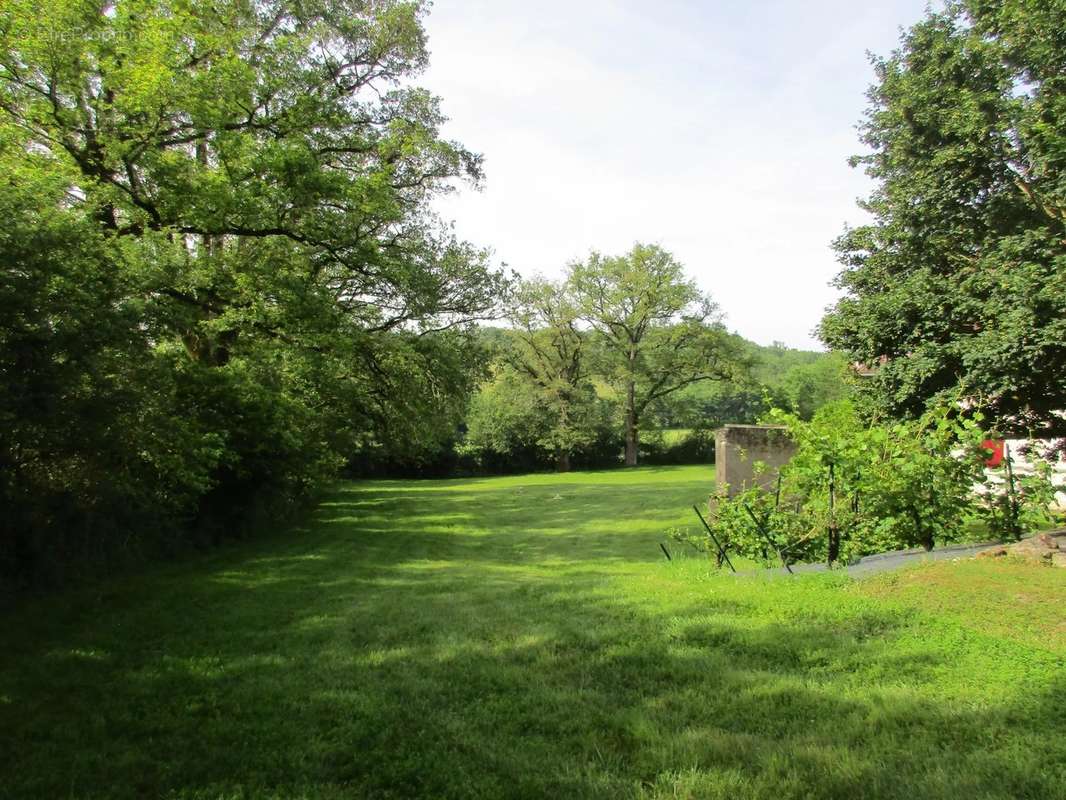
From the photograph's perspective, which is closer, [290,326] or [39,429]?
[39,429]

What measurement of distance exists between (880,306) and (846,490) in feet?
20.0

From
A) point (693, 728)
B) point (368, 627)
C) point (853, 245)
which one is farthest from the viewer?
point (853, 245)

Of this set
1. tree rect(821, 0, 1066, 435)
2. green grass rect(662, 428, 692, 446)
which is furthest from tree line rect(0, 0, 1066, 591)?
green grass rect(662, 428, 692, 446)

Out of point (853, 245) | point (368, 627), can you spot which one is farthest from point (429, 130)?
point (368, 627)

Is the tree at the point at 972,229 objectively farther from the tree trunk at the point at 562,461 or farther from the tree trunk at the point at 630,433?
the tree trunk at the point at 630,433

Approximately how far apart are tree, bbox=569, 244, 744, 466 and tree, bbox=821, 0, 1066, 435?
34.0 meters

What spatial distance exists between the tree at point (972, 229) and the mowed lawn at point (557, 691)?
5.95 m

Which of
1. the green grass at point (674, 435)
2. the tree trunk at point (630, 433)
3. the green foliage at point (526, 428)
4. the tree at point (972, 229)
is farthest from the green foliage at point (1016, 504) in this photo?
the green grass at point (674, 435)

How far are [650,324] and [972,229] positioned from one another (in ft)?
121

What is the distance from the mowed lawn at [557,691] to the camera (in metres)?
2.94

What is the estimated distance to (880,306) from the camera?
1212cm

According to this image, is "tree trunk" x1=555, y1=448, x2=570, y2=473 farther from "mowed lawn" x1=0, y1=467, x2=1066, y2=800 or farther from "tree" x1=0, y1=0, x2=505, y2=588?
"mowed lawn" x1=0, y1=467, x2=1066, y2=800

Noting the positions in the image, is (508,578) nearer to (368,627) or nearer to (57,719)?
(368,627)

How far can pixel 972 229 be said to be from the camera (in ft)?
39.9
